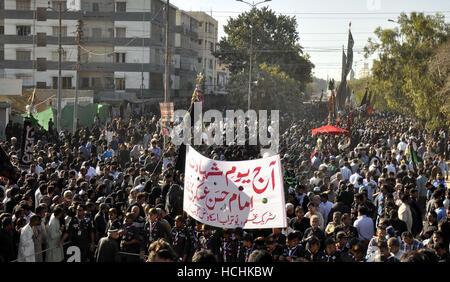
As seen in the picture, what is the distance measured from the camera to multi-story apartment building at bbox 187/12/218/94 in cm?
8938

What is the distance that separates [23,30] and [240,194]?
181ft

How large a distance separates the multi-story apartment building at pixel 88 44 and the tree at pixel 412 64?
2219cm

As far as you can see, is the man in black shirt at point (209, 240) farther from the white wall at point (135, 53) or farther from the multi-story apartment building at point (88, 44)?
the white wall at point (135, 53)

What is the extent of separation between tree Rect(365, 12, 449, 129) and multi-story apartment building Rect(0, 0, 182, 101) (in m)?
22.2

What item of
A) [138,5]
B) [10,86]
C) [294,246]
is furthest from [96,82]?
[294,246]

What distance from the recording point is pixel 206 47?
9256cm

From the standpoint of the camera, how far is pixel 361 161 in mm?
18844

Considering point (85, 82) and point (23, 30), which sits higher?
point (23, 30)

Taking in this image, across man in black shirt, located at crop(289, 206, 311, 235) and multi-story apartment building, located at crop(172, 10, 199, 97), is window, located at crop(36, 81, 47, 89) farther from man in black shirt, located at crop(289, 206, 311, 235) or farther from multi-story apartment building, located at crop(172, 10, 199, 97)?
man in black shirt, located at crop(289, 206, 311, 235)

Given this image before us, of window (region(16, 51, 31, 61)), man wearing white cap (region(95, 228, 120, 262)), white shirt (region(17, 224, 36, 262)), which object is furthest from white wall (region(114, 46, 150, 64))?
man wearing white cap (region(95, 228, 120, 262))

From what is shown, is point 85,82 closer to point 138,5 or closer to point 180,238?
Result: point 138,5

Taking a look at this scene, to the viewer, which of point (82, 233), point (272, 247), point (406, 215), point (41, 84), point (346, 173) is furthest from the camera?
point (41, 84)
